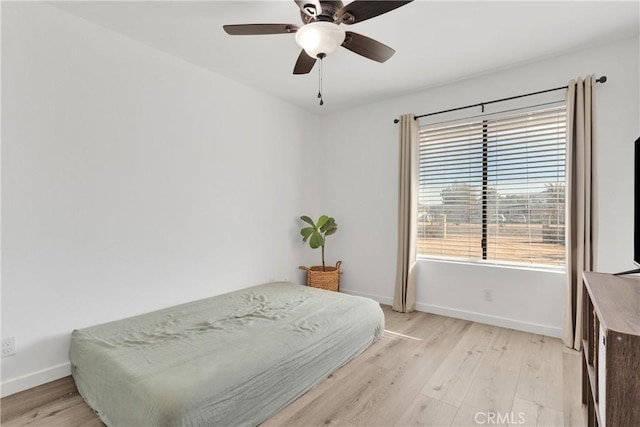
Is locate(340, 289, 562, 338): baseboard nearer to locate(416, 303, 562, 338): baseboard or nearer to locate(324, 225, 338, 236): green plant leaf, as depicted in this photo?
locate(416, 303, 562, 338): baseboard

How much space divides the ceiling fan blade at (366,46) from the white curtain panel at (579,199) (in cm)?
181

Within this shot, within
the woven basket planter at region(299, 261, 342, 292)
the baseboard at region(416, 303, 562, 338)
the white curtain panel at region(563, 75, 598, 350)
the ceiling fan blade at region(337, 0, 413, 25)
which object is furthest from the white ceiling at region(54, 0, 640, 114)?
the baseboard at region(416, 303, 562, 338)

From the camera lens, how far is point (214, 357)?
5.92ft

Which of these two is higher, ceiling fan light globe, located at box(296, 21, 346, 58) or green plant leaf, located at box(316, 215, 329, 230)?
ceiling fan light globe, located at box(296, 21, 346, 58)

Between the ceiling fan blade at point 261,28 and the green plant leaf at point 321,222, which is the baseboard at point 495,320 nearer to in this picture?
the green plant leaf at point 321,222

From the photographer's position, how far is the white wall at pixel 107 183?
203 centimetres

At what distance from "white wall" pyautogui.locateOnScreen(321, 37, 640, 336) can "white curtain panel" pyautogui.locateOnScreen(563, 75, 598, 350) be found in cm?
10

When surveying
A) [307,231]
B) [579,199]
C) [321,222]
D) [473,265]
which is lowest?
[473,265]

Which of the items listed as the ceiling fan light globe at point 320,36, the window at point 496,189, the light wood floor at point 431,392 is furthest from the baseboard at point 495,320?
the ceiling fan light globe at point 320,36

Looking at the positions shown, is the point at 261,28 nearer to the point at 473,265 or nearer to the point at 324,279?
the point at 324,279

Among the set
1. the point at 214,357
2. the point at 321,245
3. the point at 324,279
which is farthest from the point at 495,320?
the point at 214,357

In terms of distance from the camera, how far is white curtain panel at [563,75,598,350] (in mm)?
2564

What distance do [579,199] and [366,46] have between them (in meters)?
2.18

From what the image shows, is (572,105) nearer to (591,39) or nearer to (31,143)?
(591,39)
